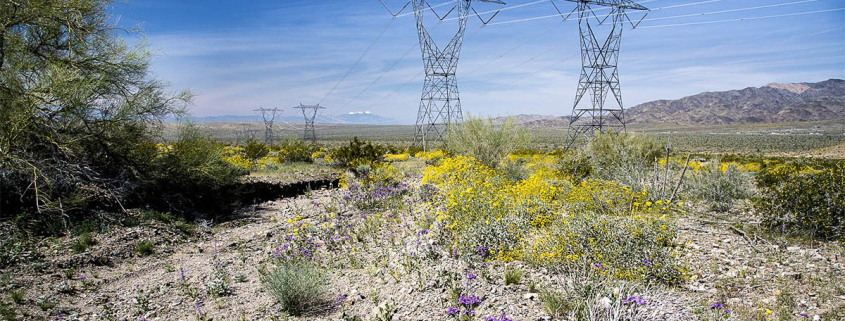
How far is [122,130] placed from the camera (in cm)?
946

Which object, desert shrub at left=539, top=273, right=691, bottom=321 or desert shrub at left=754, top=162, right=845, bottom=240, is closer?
desert shrub at left=539, top=273, right=691, bottom=321

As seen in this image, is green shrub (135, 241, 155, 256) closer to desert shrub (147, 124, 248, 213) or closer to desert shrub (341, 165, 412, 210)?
desert shrub (147, 124, 248, 213)

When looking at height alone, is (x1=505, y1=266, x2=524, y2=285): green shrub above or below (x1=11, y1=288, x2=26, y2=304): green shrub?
above

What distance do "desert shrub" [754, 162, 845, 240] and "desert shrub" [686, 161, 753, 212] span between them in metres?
1.47

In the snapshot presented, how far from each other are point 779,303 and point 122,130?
12.5 m

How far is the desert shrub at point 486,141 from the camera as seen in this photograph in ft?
49.3

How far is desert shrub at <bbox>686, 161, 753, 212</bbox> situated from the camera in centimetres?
811

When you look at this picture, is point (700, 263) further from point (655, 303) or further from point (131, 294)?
point (131, 294)

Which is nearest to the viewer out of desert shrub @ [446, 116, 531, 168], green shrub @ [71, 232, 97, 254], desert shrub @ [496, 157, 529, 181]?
green shrub @ [71, 232, 97, 254]

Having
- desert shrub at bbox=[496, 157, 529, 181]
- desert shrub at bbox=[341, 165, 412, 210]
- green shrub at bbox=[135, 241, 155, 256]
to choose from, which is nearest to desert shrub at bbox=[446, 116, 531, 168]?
desert shrub at bbox=[496, 157, 529, 181]

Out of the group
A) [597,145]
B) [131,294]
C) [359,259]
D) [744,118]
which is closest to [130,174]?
[131,294]

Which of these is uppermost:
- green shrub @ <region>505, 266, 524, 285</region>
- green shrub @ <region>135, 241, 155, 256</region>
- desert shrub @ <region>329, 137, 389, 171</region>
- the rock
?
desert shrub @ <region>329, 137, 389, 171</region>

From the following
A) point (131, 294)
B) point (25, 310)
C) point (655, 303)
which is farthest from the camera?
A: point (131, 294)

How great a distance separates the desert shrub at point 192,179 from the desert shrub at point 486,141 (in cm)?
838
